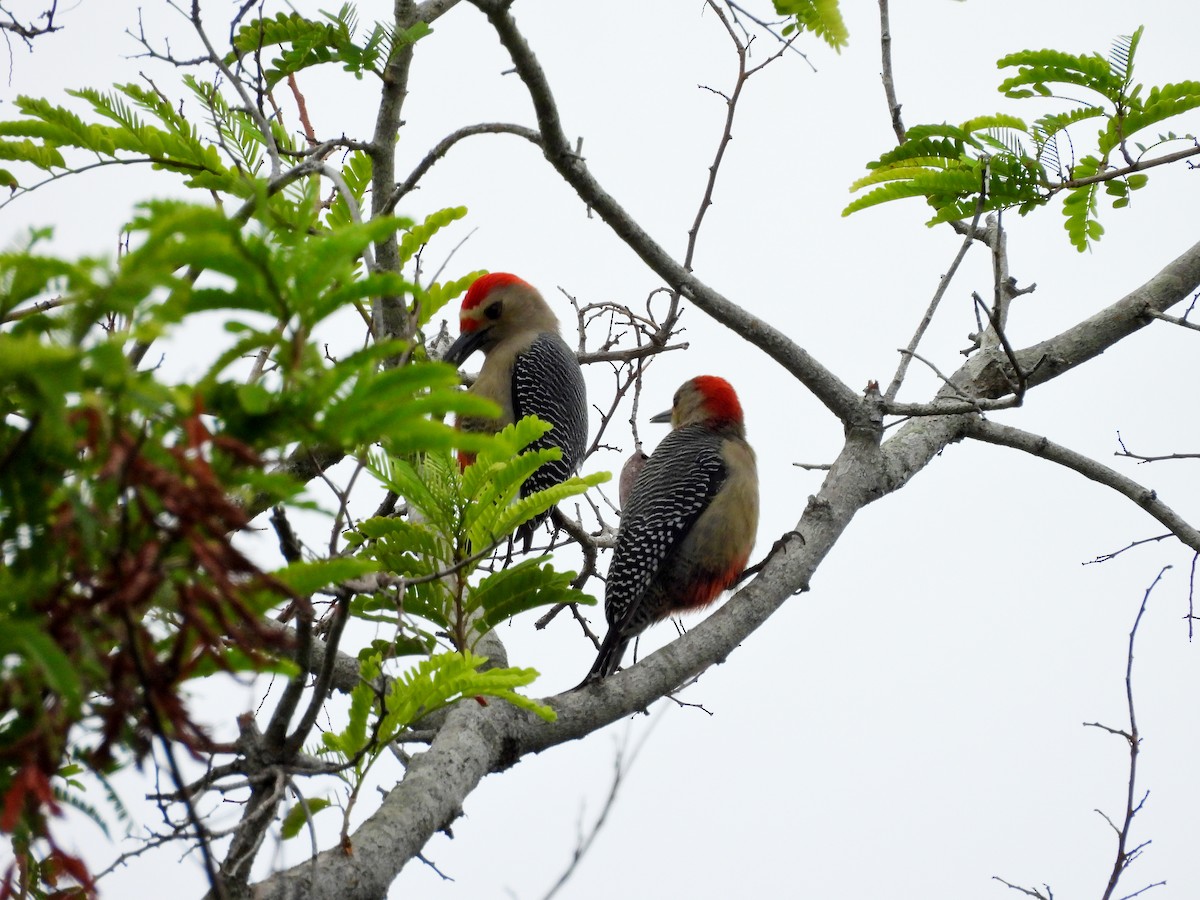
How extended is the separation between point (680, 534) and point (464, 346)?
88.2 inches

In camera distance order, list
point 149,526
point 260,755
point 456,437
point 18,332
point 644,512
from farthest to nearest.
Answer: point 644,512, point 260,755, point 456,437, point 18,332, point 149,526

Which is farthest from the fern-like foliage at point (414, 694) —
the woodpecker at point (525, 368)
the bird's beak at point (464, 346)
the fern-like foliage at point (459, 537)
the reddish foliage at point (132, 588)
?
the bird's beak at point (464, 346)

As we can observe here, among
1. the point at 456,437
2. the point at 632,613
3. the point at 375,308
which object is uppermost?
the point at 632,613

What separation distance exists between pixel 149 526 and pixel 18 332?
0.39 metres

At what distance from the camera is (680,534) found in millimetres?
6160

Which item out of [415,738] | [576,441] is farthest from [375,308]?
[576,441]

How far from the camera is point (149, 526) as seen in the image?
1.51 meters

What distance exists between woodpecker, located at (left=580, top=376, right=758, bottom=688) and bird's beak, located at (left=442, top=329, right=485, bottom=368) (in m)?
1.55

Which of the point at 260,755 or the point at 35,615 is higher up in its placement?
the point at 260,755

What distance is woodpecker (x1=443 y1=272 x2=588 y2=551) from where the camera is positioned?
6902 millimetres

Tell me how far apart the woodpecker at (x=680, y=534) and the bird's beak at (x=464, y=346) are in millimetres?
1549

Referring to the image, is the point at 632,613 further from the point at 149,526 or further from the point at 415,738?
the point at 149,526

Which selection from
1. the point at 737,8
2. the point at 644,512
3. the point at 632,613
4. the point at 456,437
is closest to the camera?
the point at 456,437

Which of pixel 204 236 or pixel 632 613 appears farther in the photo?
pixel 632 613
